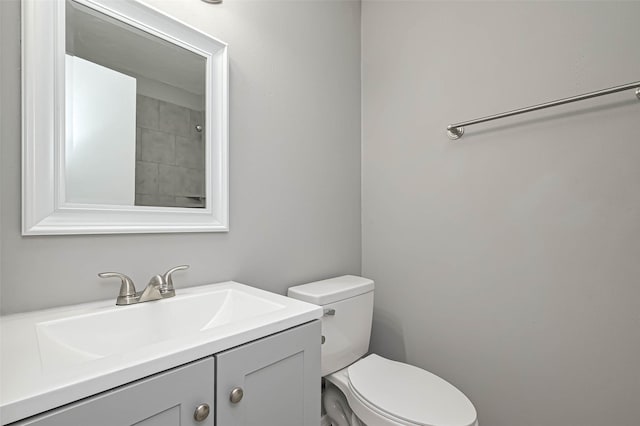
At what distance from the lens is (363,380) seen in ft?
3.91

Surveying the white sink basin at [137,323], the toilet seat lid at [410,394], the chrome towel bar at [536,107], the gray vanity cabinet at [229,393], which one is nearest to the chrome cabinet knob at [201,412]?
the gray vanity cabinet at [229,393]

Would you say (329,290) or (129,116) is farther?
(329,290)

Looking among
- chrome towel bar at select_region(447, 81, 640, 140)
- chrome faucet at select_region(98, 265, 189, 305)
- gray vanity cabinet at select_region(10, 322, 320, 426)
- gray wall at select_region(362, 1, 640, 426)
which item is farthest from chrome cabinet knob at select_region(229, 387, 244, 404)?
chrome towel bar at select_region(447, 81, 640, 140)

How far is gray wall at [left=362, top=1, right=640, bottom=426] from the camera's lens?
1076 millimetres

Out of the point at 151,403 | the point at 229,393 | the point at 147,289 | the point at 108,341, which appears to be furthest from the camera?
the point at 147,289

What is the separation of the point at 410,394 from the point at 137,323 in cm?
95

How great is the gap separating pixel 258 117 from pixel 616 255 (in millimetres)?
1439

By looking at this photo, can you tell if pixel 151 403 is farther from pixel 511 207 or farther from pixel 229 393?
→ pixel 511 207

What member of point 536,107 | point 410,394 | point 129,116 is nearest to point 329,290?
point 410,394

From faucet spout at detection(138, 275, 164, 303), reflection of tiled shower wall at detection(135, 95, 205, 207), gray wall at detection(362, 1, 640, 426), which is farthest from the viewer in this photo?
gray wall at detection(362, 1, 640, 426)

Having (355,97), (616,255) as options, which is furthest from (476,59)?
(616,255)

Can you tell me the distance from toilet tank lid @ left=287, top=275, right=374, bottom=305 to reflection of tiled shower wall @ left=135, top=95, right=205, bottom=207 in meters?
0.54

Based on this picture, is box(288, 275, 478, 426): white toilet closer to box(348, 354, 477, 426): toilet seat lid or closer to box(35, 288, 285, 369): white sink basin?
box(348, 354, 477, 426): toilet seat lid

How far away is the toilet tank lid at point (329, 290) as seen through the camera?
4.02 feet
